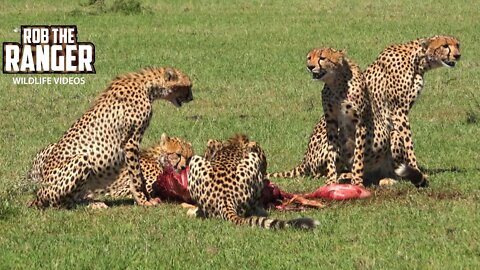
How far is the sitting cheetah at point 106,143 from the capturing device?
1027 cm

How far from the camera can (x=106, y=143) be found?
35.0ft

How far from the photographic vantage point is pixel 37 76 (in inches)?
749

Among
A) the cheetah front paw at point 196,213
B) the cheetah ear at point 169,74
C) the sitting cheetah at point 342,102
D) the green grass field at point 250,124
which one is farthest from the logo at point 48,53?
the cheetah front paw at point 196,213

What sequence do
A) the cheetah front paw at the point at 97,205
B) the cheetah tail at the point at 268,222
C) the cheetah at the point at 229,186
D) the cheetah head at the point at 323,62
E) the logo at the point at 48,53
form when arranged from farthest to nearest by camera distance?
the logo at the point at 48,53 → the cheetah head at the point at 323,62 → the cheetah front paw at the point at 97,205 → the cheetah at the point at 229,186 → the cheetah tail at the point at 268,222

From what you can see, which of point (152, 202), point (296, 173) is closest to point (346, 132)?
point (296, 173)

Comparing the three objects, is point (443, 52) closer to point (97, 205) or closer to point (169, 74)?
point (169, 74)

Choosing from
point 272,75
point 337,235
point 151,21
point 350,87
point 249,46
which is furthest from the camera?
point 151,21

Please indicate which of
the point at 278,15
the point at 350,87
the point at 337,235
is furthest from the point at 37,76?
the point at 337,235

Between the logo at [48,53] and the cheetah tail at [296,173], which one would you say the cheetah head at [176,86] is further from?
the logo at [48,53]

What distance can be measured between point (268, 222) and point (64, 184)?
199 cm

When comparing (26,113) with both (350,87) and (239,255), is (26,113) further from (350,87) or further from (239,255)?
(239,255)

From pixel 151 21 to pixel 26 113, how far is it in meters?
8.35

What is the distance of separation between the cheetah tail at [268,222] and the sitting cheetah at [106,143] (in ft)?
4.50

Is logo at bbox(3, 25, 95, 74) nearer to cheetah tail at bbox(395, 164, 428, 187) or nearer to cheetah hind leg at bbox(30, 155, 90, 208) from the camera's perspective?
cheetah hind leg at bbox(30, 155, 90, 208)
